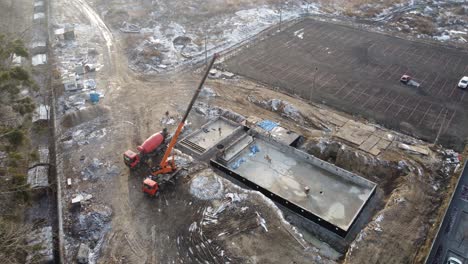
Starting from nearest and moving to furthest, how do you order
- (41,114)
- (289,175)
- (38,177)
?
(38,177) < (289,175) < (41,114)

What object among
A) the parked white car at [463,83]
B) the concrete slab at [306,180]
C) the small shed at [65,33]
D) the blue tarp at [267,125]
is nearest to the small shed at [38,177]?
the concrete slab at [306,180]

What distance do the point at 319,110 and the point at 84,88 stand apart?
72.2 ft

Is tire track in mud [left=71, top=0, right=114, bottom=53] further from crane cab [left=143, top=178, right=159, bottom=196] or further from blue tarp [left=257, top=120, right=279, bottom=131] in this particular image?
crane cab [left=143, top=178, right=159, bottom=196]

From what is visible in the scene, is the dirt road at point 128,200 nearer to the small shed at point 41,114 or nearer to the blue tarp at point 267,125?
the small shed at point 41,114

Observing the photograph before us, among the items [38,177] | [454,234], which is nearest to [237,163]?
[38,177]

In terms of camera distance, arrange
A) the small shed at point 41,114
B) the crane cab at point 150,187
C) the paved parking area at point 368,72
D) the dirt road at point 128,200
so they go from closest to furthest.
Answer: the dirt road at point 128,200
the crane cab at point 150,187
the small shed at point 41,114
the paved parking area at point 368,72

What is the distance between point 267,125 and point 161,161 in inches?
372

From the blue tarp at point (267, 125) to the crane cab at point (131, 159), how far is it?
10514mm

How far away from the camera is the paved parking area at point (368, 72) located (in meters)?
31.6

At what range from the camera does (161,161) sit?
25.5m

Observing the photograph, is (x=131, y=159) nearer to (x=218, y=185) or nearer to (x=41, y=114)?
(x=218, y=185)

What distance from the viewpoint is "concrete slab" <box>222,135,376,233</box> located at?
923 inches

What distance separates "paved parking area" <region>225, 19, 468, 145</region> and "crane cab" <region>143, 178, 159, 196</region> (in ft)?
56.9

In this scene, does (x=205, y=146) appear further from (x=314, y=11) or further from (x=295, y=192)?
(x=314, y=11)
